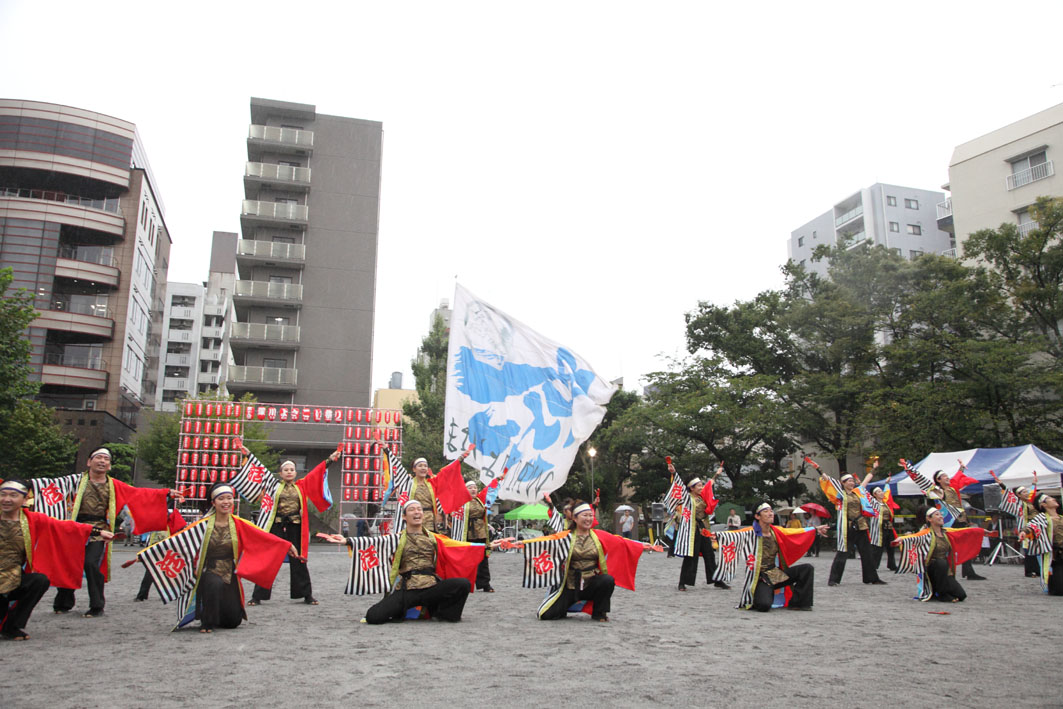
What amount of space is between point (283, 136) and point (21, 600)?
40405 millimetres

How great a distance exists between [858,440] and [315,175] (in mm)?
31444

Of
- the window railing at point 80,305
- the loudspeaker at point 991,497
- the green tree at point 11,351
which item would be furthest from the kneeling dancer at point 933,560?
the window railing at point 80,305

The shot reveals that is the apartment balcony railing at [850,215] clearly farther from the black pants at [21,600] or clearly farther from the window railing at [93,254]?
the black pants at [21,600]

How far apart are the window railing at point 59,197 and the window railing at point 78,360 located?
26.4ft

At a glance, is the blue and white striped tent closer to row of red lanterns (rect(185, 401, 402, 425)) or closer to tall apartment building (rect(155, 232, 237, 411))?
row of red lanterns (rect(185, 401, 402, 425))

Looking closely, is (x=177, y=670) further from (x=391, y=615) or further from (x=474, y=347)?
(x=474, y=347)

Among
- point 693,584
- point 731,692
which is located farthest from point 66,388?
point 731,692

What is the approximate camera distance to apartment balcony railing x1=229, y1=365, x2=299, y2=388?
4047 centimetres

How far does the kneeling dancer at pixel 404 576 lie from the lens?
27.3 feet

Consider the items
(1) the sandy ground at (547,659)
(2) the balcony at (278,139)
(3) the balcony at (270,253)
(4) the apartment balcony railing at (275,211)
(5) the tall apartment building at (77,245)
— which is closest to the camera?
(1) the sandy ground at (547,659)

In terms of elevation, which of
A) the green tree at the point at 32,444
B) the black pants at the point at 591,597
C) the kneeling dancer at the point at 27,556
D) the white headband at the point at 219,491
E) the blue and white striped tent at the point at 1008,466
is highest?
the green tree at the point at 32,444

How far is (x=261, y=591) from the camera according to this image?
10.2m

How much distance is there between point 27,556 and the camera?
7.30 metres

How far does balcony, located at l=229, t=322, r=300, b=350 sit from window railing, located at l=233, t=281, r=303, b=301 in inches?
61.7
